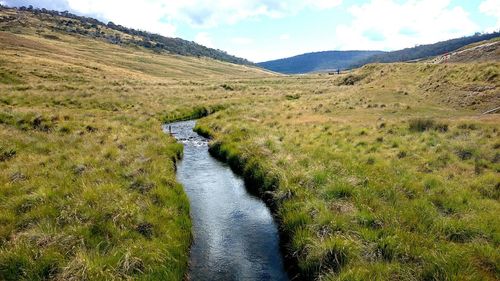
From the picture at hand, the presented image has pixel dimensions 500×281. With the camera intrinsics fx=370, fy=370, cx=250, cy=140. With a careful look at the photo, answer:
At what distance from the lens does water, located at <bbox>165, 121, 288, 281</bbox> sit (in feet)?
38.0

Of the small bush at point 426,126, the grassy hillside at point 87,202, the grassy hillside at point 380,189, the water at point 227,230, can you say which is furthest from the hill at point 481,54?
the grassy hillside at point 87,202

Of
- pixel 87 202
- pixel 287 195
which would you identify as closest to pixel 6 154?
pixel 87 202

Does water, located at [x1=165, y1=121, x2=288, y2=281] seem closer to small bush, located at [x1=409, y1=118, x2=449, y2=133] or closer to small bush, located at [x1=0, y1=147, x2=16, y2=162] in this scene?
small bush, located at [x1=0, y1=147, x2=16, y2=162]

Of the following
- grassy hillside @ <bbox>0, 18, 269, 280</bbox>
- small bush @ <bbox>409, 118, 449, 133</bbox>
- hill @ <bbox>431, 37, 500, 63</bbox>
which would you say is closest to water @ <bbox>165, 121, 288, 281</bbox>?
grassy hillside @ <bbox>0, 18, 269, 280</bbox>

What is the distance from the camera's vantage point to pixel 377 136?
26.0 m

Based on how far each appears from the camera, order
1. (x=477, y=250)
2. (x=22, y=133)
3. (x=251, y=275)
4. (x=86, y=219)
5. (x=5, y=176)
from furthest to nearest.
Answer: (x=22, y=133) < (x=5, y=176) < (x=86, y=219) < (x=251, y=275) < (x=477, y=250)

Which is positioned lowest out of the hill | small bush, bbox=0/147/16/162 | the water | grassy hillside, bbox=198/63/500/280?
the water

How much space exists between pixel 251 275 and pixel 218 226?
12.3ft

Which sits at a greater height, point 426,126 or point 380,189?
point 426,126

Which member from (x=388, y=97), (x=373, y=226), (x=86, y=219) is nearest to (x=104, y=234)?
(x=86, y=219)

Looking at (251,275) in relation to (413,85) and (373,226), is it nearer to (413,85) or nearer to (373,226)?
(373,226)

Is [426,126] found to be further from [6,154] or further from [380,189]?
[6,154]

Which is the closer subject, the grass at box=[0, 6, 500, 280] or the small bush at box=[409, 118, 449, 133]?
the grass at box=[0, 6, 500, 280]

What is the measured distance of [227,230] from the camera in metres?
14.4
